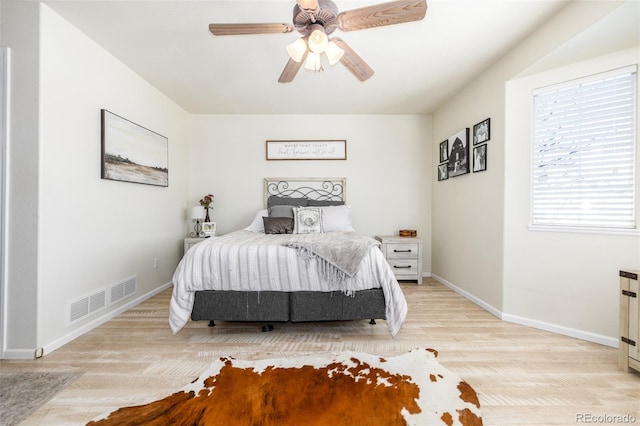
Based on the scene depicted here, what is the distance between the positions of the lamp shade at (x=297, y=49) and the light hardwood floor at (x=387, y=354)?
213cm

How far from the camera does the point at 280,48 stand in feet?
8.20

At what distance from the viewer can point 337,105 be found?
3895 millimetres

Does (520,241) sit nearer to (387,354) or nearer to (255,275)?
(387,354)

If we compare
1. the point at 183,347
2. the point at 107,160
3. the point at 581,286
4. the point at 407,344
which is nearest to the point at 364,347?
the point at 407,344

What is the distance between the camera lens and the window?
2.09 meters

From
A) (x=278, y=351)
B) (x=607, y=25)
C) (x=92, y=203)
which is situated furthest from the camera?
(x=92, y=203)

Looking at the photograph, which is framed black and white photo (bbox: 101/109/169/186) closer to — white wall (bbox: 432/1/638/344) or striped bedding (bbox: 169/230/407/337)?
striped bedding (bbox: 169/230/407/337)

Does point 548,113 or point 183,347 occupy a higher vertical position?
point 548,113

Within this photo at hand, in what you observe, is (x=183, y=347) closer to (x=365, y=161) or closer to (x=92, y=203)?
(x=92, y=203)

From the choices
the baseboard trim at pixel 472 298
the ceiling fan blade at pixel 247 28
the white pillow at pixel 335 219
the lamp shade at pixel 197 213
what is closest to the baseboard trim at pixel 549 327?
the baseboard trim at pixel 472 298

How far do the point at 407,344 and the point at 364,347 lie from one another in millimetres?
348

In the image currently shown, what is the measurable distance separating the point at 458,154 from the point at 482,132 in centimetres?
51

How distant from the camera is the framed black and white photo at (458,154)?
3.28m

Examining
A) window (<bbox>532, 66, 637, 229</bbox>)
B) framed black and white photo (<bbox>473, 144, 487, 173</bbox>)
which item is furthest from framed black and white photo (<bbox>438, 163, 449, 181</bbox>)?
window (<bbox>532, 66, 637, 229</bbox>)
